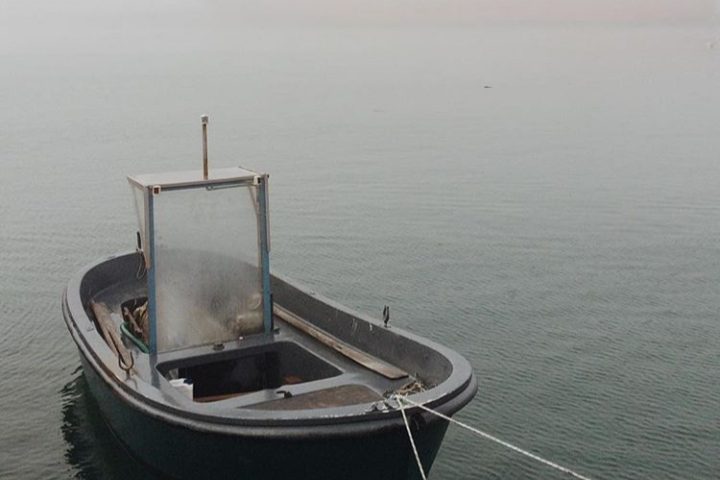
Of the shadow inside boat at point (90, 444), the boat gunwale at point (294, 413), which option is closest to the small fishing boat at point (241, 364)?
the boat gunwale at point (294, 413)

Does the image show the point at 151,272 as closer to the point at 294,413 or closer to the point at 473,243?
the point at 294,413

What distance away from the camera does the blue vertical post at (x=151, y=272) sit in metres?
9.39

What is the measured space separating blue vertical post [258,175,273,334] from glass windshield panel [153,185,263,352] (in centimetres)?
5

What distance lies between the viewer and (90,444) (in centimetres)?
1033

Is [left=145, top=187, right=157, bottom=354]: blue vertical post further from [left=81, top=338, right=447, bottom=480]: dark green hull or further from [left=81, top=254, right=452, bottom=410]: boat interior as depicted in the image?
[left=81, top=338, right=447, bottom=480]: dark green hull

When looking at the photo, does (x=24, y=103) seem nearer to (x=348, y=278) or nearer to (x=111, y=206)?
(x=111, y=206)

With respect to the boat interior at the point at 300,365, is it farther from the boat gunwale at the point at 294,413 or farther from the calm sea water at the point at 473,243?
the calm sea water at the point at 473,243

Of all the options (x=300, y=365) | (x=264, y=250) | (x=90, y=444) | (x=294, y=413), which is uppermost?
(x=264, y=250)

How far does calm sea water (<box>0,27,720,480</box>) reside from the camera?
34.9ft

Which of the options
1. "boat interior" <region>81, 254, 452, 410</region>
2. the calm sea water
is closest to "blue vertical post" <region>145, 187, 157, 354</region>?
"boat interior" <region>81, 254, 452, 410</region>

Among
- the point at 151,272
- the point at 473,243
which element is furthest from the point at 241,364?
the point at 473,243

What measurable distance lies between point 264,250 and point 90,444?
2810mm

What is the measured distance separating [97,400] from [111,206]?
1142 centimetres

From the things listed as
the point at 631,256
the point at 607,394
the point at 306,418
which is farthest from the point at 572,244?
the point at 306,418
